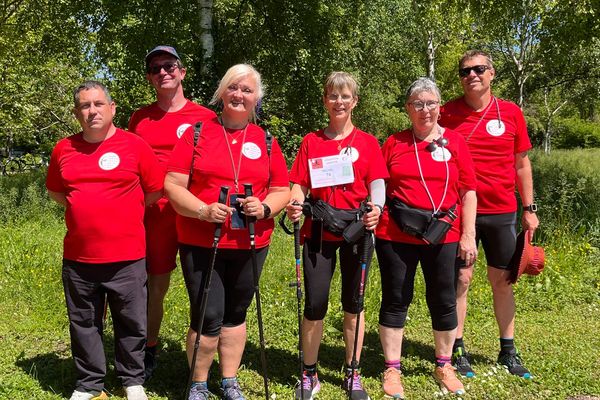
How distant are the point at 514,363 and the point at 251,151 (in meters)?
2.82

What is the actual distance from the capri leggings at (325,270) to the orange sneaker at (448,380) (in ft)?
2.95

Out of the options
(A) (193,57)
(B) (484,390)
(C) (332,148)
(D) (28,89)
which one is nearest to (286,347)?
(B) (484,390)

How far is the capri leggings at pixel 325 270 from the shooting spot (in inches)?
149

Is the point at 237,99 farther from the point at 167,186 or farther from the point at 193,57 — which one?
the point at 193,57

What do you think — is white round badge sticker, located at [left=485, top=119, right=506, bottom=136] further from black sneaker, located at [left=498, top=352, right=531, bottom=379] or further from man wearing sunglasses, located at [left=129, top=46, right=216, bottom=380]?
man wearing sunglasses, located at [left=129, top=46, right=216, bottom=380]

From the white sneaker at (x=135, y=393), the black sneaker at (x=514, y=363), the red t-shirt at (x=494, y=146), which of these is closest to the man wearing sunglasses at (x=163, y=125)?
the white sneaker at (x=135, y=393)

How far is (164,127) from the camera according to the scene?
3896 mm

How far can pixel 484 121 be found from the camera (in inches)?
165

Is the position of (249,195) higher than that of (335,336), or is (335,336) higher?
(249,195)

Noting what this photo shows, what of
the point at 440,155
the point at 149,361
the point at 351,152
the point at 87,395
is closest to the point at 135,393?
the point at 87,395

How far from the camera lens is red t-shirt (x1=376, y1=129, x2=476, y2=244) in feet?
12.5

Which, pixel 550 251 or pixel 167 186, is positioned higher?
pixel 167 186

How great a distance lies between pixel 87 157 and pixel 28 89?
1438 cm

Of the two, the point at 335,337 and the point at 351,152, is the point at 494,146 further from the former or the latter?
the point at 335,337
